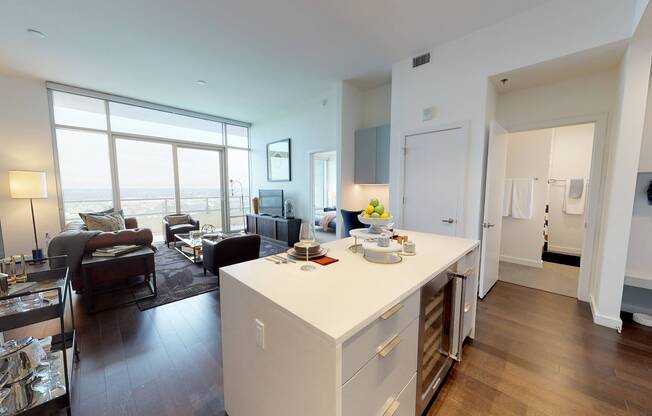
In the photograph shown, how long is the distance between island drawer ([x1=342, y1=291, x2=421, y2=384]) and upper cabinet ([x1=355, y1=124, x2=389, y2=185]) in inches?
121

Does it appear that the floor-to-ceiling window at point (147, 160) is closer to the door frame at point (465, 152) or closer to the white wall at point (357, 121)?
the white wall at point (357, 121)

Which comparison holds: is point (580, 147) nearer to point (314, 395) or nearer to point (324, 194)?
point (324, 194)

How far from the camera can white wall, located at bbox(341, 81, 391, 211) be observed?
14.3ft

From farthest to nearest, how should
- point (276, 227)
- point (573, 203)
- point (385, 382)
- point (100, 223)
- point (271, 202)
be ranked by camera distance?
point (271, 202) → point (276, 227) → point (573, 203) → point (100, 223) → point (385, 382)

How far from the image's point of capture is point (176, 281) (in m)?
3.32

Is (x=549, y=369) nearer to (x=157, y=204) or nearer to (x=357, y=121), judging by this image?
(x=357, y=121)

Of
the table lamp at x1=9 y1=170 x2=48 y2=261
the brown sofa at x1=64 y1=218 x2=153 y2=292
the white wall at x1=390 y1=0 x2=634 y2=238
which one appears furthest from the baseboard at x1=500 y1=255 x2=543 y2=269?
the table lamp at x1=9 y1=170 x2=48 y2=261

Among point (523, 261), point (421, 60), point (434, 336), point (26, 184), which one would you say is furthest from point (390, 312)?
point (26, 184)

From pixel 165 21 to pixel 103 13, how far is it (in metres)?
0.58

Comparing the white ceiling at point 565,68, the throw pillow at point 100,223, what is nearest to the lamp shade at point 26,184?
the throw pillow at point 100,223

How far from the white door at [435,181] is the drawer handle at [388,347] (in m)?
2.49

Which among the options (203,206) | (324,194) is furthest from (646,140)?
(203,206)

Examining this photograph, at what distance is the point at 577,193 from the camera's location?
4.68m

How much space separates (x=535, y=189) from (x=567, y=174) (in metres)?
1.54
